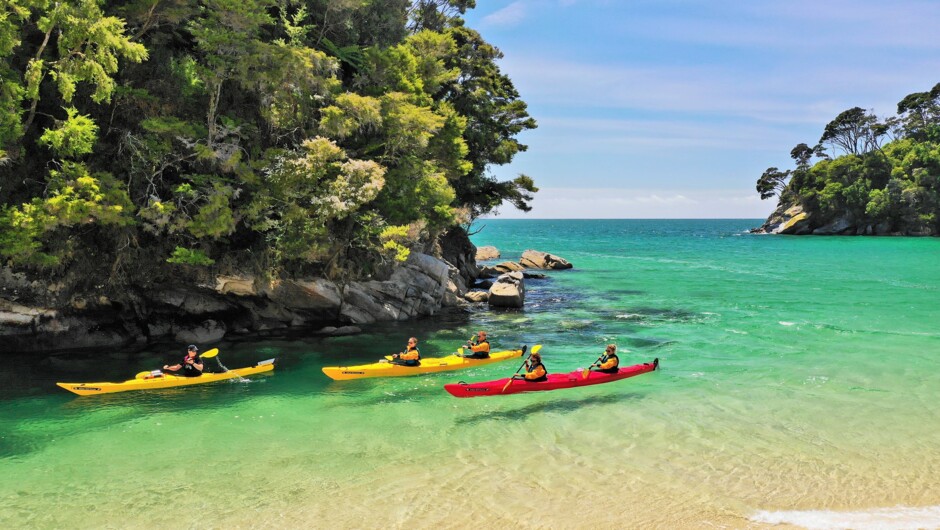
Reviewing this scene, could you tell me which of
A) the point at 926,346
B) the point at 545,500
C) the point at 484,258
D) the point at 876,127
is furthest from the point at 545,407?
the point at 876,127

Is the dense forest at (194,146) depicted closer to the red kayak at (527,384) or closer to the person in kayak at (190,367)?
the person in kayak at (190,367)

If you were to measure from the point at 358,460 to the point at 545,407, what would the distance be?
227 inches

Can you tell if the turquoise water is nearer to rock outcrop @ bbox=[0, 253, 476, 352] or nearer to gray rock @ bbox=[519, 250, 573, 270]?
rock outcrop @ bbox=[0, 253, 476, 352]

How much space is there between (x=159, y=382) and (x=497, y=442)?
36.4ft

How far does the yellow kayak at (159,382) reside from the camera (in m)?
16.8

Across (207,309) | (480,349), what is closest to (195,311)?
(207,309)

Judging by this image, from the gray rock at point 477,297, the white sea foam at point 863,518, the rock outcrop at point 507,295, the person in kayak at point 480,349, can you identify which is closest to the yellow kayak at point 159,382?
the person in kayak at point 480,349

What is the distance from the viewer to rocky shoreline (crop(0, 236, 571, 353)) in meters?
21.4

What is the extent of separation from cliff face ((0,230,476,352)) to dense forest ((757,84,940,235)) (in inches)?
3980

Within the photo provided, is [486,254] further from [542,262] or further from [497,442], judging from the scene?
[497,442]

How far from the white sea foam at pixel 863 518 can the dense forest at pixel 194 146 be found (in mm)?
18077

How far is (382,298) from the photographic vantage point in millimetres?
28703

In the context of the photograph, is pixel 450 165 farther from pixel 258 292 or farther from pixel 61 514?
pixel 61 514

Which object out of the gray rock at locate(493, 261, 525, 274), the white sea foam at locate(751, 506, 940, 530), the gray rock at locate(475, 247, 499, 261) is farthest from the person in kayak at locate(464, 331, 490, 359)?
the gray rock at locate(475, 247, 499, 261)
